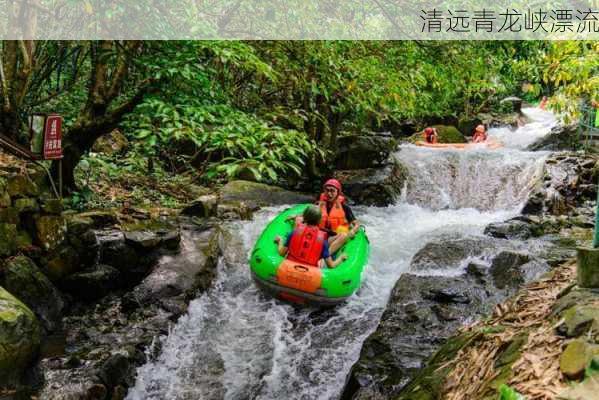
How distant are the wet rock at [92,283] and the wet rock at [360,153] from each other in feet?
25.3

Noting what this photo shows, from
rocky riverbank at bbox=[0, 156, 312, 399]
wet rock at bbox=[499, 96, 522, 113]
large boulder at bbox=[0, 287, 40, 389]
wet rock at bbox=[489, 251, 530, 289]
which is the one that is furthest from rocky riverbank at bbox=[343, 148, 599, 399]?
wet rock at bbox=[499, 96, 522, 113]

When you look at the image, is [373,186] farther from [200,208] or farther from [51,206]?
[51,206]

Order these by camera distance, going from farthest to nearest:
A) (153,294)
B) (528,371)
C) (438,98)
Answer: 1. (438,98)
2. (153,294)
3. (528,371)

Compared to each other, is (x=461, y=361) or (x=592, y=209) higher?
(x=461, y=361)

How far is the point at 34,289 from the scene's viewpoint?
4805mm

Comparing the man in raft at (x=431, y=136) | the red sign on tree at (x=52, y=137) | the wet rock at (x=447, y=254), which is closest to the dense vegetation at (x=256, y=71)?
the red sign on tree at (x=52, y=137)

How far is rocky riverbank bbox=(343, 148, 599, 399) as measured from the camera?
299 centimetres

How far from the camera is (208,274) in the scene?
6383mm

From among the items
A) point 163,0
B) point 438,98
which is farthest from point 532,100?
point 163,0

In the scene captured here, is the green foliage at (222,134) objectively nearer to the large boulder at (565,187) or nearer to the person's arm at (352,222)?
the person's arm at (352,222)

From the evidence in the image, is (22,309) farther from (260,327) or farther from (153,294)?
(260,327)

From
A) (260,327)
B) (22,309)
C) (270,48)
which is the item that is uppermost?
(270,48)

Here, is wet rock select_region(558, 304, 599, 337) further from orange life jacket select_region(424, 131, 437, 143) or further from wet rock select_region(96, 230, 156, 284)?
orange life jacket select_region(424, 131, 437, 143)

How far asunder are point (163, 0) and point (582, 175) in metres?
9.42
